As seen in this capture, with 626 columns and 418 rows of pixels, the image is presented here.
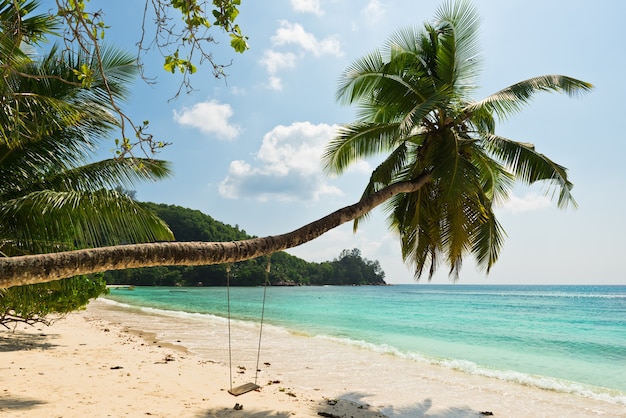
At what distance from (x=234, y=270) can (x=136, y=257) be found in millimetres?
78501

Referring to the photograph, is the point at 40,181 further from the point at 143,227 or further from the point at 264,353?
the point at 264,353

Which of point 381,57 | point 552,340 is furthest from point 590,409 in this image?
point 552,340

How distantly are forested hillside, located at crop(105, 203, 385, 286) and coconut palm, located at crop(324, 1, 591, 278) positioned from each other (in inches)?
1131

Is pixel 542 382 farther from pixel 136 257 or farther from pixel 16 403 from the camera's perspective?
pixel 136 257

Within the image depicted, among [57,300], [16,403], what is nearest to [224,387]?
[16,403]

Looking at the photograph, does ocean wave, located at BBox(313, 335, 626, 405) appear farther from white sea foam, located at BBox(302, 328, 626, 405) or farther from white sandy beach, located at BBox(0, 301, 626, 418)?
white sandy beach, located at BBox(0, 301, 626, 418)

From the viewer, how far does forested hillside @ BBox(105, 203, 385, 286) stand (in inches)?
1729

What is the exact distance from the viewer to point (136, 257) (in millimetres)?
2896

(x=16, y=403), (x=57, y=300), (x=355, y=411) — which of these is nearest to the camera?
(x=16, y=403)

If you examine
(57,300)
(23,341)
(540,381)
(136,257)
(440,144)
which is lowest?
(540,381)

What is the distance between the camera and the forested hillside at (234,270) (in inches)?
1729

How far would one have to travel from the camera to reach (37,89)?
18.5ft

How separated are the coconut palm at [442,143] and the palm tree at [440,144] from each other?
0.02 metres

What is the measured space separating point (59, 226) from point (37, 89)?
5.70ft
